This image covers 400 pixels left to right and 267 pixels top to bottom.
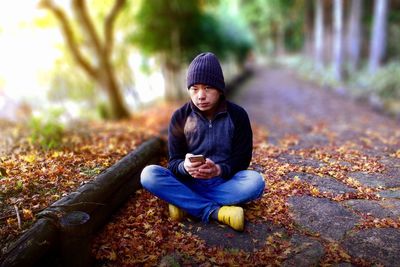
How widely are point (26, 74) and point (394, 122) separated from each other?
18540 mm

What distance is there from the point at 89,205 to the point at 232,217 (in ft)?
5.19

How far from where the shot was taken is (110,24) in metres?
11.8

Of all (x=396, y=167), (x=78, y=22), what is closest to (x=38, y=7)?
(x=78, y=22)

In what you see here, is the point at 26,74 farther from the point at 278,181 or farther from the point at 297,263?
the point at 297,263

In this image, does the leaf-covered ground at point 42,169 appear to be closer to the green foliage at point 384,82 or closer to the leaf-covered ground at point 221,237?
the leaf-covered ground at point 221,237

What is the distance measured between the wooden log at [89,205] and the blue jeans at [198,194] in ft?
1.75

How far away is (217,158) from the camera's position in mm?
4117

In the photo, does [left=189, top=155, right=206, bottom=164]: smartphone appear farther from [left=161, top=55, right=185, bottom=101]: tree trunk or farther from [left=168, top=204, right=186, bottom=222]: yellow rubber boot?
[left=161, top=55, right=185, bottom=101]: tree trunk

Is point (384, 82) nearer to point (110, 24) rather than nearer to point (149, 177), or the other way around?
point (110, 24)

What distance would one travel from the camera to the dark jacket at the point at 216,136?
406cm

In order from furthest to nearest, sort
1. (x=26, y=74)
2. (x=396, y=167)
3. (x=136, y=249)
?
(x=26, y=74) < (x=396, y=167) < (x=136, y=249)

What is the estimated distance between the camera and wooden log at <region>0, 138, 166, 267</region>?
119 inches

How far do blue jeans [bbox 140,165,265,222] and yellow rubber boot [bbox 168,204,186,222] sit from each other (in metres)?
0.09

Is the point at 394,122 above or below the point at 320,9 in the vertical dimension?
below
